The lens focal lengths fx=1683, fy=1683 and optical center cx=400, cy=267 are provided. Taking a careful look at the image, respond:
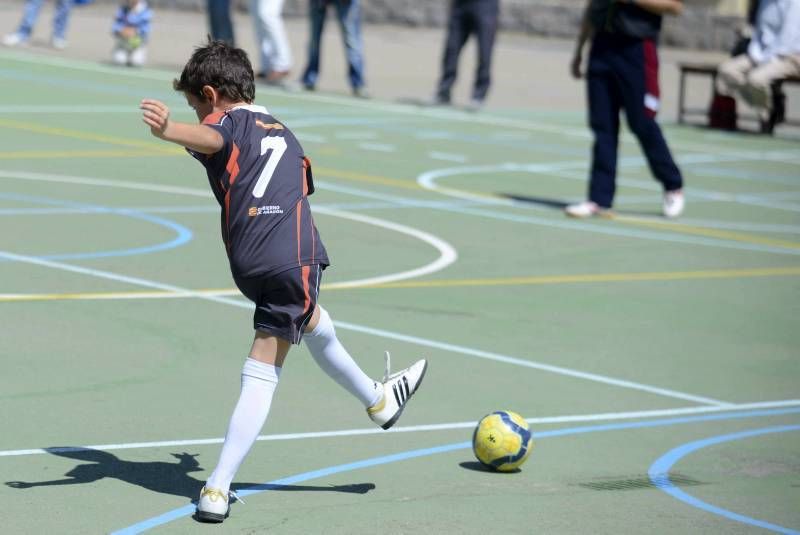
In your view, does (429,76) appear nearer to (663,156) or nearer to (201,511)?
(663,156)

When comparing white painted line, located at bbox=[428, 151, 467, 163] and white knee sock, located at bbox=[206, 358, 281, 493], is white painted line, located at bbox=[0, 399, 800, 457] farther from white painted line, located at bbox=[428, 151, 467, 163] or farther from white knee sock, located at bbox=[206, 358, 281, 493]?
white painted line, located at bbox=[428, 151, 467, 163]

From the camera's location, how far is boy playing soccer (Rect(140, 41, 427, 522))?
5918mm

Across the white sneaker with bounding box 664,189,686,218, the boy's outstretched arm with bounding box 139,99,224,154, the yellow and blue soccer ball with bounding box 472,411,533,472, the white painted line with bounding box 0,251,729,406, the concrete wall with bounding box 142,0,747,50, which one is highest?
the boy's outstretched arm with bounding box 139,99,224,154

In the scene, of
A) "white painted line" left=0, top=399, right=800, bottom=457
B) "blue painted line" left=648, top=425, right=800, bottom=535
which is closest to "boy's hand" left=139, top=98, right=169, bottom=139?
"white painted line" left=0, top=399, right=800, bottom=457

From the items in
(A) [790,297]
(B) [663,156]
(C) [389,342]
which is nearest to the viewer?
(C) [389,342]

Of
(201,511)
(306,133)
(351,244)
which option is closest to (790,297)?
(351,244)

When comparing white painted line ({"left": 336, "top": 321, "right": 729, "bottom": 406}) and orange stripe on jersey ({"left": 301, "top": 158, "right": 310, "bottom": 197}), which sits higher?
orange stripe on jersey ({"left": 301, "top": 158, "right": 310, "bottom": 197})

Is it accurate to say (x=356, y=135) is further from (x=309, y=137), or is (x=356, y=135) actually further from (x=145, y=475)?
(x=145, y=475)

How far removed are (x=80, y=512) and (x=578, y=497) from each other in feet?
6.00

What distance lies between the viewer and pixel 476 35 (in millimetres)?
22031

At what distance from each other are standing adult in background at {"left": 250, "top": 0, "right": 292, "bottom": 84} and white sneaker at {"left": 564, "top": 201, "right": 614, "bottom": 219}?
893 cm

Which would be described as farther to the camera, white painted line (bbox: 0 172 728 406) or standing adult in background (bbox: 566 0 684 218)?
standing adult in background (bbox: 566 0 684 218)

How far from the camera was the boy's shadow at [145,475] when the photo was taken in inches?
239

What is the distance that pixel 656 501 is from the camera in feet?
20.4
